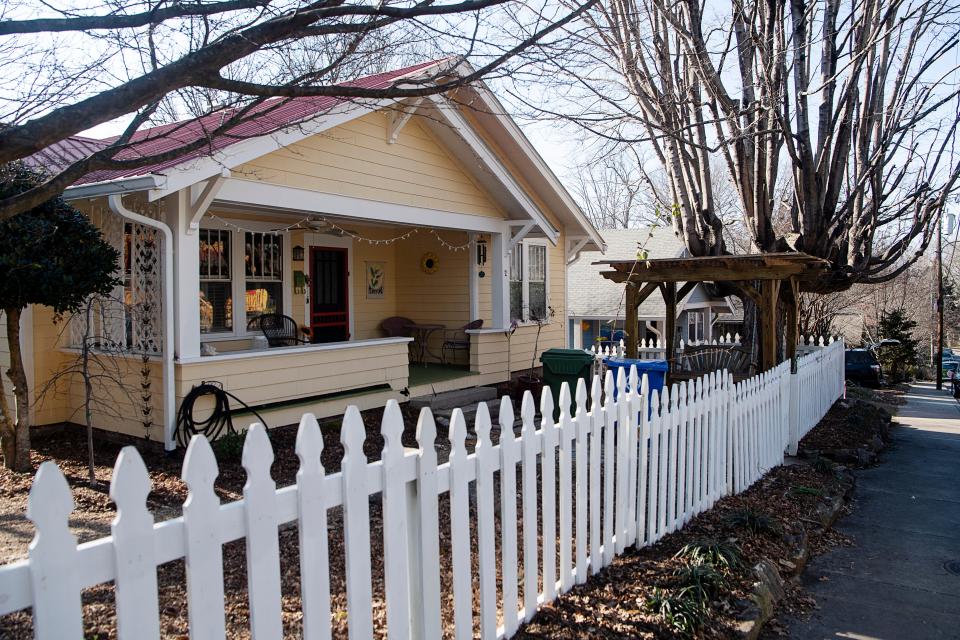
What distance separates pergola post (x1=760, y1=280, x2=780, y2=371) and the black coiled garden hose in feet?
21.3

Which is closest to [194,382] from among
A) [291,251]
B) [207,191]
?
[207,191]

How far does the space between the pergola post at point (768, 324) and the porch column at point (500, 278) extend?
4590mm

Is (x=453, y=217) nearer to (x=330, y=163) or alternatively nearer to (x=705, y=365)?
(x=330, y=163)

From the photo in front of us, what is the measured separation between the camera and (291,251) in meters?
11.3

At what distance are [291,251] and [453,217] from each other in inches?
111

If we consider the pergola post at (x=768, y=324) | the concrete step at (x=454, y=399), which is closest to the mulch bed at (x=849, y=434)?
the pergola post at (x=768, y=324)

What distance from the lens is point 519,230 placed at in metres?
12.2

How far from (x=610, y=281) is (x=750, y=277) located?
49.1ft

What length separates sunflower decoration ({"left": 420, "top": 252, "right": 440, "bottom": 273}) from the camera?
13008 mm

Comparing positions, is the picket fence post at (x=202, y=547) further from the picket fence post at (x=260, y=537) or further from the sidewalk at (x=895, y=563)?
the sidewalk at (x=895, y=563)

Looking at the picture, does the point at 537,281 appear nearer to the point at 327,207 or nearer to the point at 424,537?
the point at 327,207

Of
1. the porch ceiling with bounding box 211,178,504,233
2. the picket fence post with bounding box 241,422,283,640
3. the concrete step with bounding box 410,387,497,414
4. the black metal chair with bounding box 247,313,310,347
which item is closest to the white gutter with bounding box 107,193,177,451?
the porch ceiling with bounding box 211,178,504,233

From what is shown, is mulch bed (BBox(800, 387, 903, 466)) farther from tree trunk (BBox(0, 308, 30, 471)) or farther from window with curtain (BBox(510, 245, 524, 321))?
tree trunk (BBox(0, 308, 30, 471))

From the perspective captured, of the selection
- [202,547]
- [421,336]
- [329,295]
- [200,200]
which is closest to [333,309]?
[329,295]
